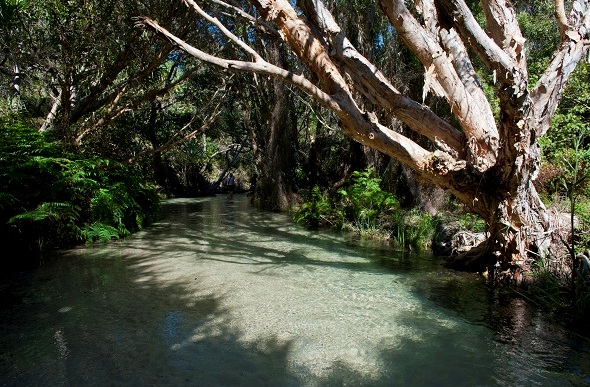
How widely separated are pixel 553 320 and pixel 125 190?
753cm

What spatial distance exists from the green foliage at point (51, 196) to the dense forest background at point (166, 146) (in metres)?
0.02

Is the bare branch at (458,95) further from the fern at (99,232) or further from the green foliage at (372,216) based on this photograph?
the fern at (99,232)

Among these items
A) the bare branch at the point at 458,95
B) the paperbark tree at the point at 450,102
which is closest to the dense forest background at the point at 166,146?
the paperbark tree at the point at 450,102

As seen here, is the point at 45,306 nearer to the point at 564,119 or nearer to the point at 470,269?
the point at 470,269

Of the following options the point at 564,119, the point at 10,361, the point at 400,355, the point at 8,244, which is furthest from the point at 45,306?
the point at 564,119

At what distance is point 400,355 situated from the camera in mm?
3105

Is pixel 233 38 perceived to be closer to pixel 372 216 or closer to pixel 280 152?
pixel 372 216

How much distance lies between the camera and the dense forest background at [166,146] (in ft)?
21.5

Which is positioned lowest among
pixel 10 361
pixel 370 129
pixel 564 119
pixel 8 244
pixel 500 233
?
pixel 10 361

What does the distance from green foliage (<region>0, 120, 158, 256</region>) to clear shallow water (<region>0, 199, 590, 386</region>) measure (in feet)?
2.24

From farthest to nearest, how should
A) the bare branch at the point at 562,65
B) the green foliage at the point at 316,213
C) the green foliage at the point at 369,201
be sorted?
the green foliage at the point at 316,213, the green foliage at the point at 369,201, the bare branch at the point at 562,65

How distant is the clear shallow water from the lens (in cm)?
281

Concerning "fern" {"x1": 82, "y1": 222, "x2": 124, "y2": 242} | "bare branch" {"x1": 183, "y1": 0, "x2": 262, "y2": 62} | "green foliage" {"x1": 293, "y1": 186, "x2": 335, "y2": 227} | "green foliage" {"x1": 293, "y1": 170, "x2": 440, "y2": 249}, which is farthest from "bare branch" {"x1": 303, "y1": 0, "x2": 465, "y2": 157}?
"fern" {"x1": 82, "y1": 222, "x2": 124, "y2": 242}

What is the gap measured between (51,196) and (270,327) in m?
4.83
